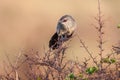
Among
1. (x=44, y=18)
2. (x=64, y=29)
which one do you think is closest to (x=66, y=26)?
(x=64, y=29)

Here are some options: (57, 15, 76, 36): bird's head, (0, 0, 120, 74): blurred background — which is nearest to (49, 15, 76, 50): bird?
(57, 15, 76, 36): bird's head

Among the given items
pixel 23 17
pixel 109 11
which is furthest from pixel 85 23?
pixel 23 17

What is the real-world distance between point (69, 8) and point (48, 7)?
59 cm

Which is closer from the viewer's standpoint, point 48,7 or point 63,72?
point 63,72

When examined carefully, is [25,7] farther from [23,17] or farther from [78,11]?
[78,11]

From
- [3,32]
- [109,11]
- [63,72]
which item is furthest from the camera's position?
[109,11]

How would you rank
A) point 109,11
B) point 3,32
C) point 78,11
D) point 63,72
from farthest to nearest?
1. point 78,11
2. point 109,11
3. point 3,32
4. point 63,72

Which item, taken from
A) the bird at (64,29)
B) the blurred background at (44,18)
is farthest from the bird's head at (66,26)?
the blurred background at (44,18)

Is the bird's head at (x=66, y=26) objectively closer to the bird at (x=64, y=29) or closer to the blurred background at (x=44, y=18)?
the bird at (x=64, y=29)

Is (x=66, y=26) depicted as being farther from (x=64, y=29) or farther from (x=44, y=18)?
(x=44, y=18)

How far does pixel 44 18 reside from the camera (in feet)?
43.3

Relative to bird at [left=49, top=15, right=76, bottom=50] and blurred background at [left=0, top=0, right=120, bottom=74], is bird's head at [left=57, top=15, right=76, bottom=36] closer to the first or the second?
bird at [left=49, top=15, right=76, bottom=50]

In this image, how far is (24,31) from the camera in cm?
1238

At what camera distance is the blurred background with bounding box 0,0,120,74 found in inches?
466
